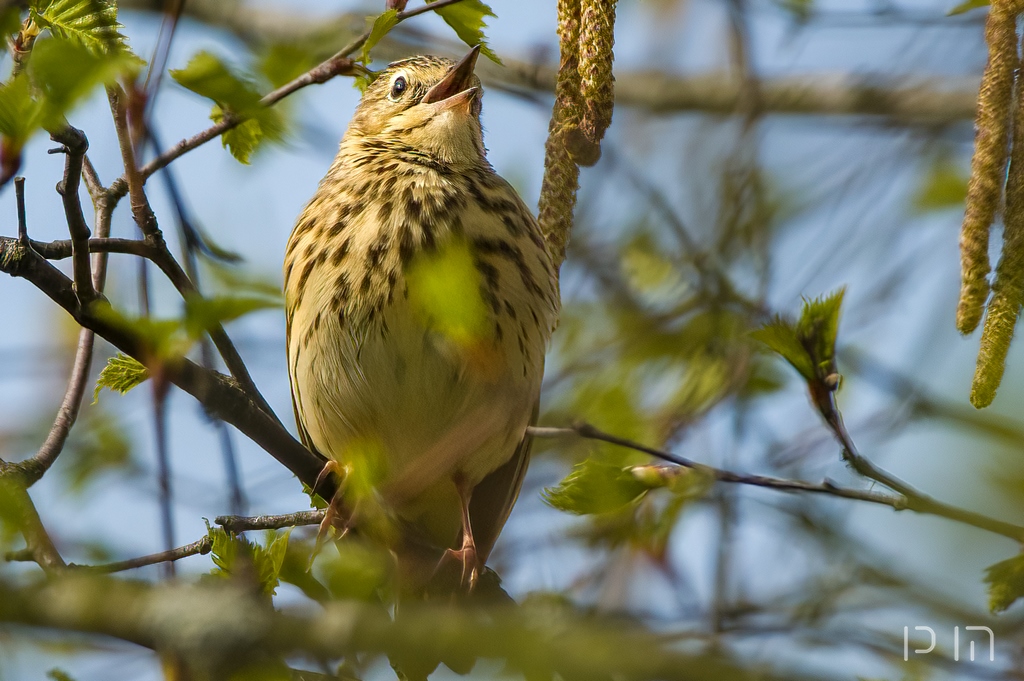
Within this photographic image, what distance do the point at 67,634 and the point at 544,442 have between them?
3.36 metres

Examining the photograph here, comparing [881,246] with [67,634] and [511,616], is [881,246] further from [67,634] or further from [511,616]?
[67,634]

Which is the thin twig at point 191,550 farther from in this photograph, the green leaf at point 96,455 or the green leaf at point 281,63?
the green leaf at point 281,63

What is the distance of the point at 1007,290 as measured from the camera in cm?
262

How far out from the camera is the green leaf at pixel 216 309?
176cm

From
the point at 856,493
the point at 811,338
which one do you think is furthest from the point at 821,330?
the point at 856,493

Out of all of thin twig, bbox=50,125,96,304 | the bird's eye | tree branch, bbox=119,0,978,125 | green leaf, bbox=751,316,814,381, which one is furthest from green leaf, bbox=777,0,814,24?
thin twig, bbox=50,125,96,304

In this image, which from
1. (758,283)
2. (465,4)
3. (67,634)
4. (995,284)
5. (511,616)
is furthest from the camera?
(758,283)

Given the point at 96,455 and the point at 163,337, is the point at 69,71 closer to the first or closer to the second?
the point at 163,337

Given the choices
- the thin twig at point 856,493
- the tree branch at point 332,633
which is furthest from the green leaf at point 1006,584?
the tree branch at point 332,633

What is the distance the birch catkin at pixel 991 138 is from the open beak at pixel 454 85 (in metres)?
2.15

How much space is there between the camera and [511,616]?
1.77 meters

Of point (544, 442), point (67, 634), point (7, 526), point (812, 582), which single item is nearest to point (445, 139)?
point (544, 442)

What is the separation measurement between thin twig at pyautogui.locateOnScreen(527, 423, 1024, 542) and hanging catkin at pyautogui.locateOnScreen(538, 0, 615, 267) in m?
0.83

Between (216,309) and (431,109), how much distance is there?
2833mm
